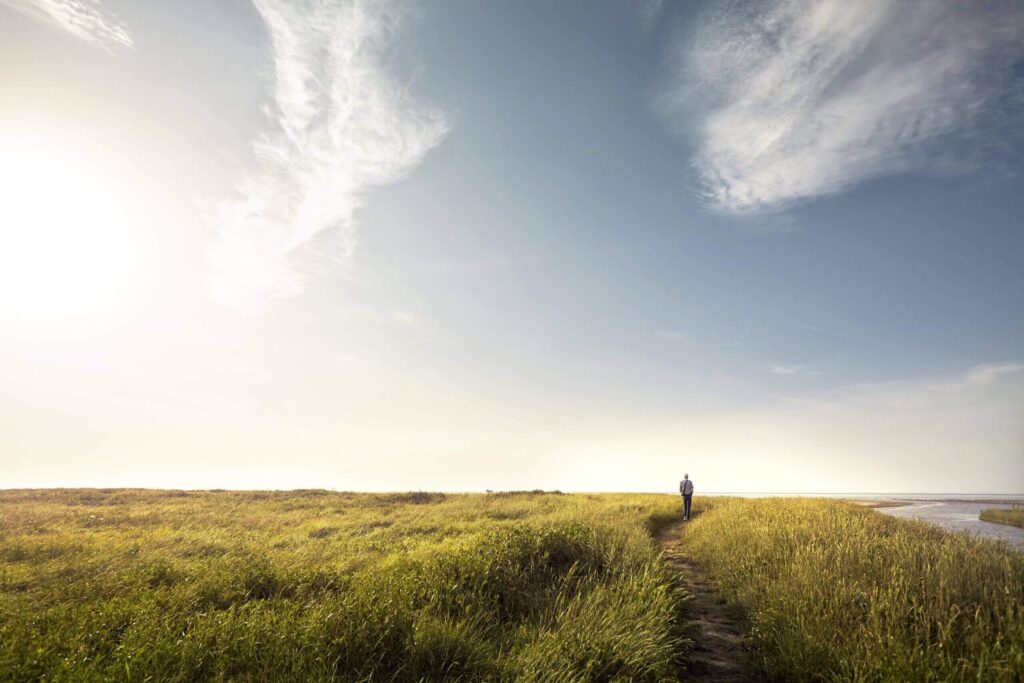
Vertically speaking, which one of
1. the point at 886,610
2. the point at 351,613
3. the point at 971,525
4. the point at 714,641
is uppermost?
the point at 351,613

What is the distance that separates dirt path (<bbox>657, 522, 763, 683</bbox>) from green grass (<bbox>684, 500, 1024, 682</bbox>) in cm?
26

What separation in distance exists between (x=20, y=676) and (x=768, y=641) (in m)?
7.88

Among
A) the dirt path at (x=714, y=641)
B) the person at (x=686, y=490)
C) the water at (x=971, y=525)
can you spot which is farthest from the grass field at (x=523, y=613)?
the person at (x=686, y=490)

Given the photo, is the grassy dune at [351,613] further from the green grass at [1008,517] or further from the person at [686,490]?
the green grass at [1008,517]

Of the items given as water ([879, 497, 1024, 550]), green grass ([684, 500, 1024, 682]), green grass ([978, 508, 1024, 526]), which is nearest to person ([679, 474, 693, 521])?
water ([879, 497, 1024, 550])

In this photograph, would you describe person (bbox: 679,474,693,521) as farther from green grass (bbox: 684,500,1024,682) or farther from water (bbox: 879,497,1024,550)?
green grass (bbox: 684,500,1024,682)

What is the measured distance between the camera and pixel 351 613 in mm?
5207

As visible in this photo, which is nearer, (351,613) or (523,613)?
(351,613)

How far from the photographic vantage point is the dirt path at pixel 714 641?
18.4ft

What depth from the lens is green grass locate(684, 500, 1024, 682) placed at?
181 inches

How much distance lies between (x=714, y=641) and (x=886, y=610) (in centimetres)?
219

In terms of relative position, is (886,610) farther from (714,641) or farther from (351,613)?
(351,613)

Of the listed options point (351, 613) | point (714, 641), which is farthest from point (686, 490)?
point (351, 613)

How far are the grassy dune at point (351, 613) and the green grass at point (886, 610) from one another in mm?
1334
